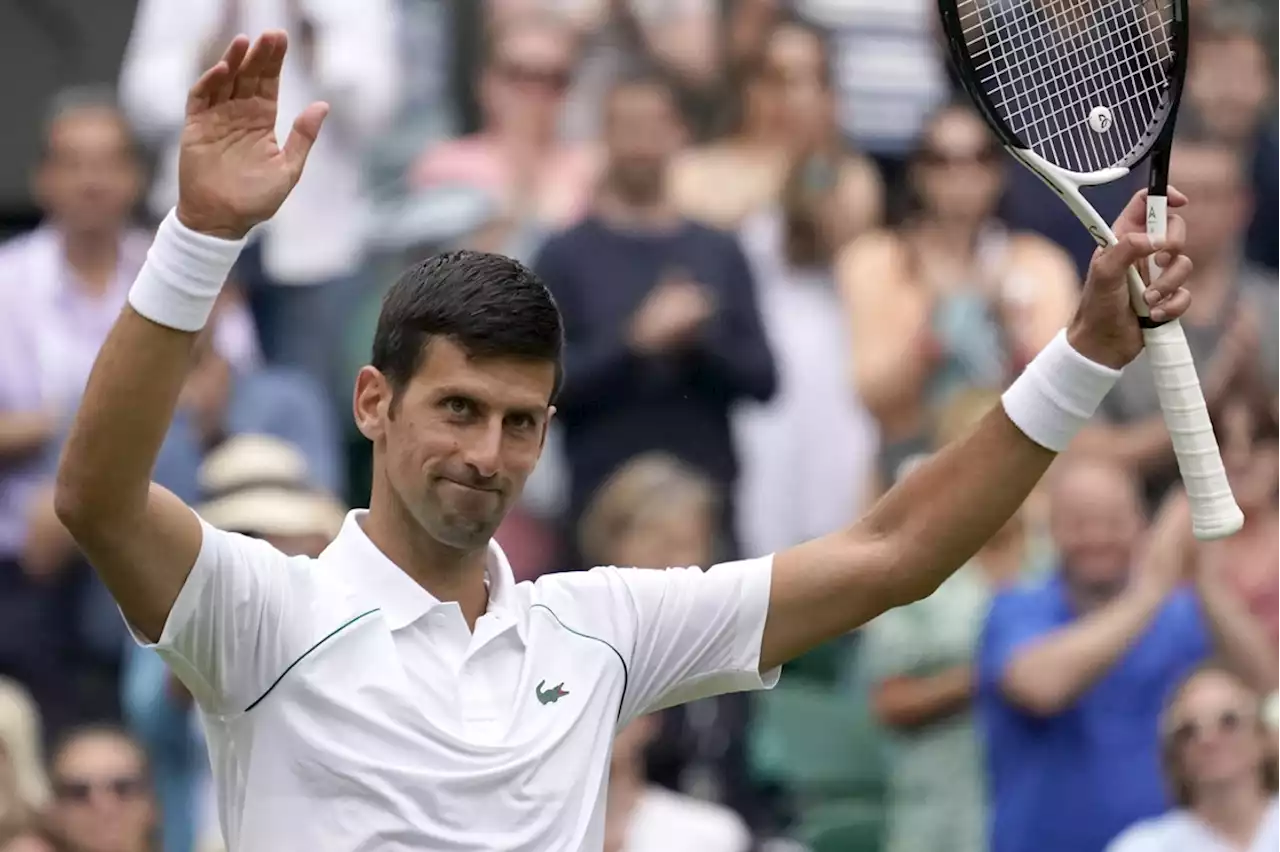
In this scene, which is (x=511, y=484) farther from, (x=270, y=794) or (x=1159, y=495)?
(x=1159, y=495)

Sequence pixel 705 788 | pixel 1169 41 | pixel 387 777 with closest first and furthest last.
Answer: pixel 387 777 → pixel 1169 41 → pixel 705 788

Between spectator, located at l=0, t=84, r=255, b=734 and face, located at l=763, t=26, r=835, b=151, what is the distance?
2145mm

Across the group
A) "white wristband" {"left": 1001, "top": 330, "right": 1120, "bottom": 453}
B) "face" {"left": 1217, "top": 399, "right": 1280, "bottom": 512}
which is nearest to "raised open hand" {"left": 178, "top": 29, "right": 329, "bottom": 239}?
"white wristband" {"left": 1001, "top": 330, "right": 1120, "bottom": 453}

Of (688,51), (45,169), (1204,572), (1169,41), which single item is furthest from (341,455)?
(1169,41)

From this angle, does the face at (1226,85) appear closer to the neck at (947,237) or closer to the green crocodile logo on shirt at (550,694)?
the neck at (947,237)

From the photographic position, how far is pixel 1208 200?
8.37m

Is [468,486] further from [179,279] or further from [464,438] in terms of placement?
[179,279]

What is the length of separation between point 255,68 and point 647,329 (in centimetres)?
440

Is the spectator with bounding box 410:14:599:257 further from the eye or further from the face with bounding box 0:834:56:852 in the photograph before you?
the eye

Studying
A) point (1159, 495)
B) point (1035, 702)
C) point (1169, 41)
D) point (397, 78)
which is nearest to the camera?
point (1169, 41)

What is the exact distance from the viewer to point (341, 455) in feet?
27.0

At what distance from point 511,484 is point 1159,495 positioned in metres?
4.92

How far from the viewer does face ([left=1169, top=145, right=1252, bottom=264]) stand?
27.4ft

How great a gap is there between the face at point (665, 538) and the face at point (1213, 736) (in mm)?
1532
